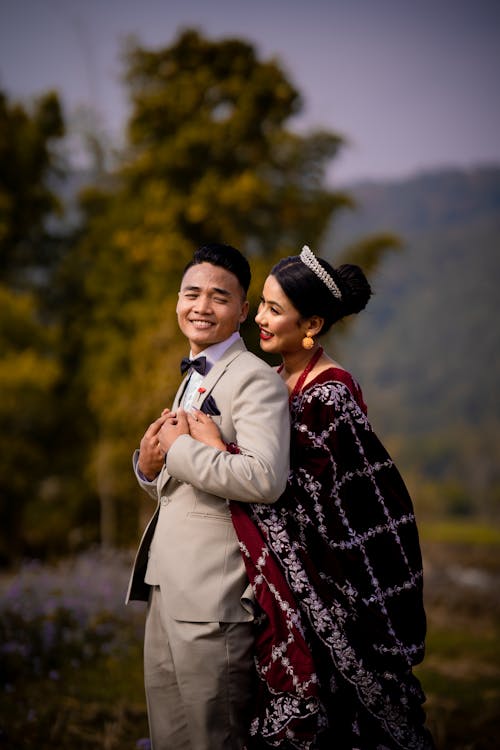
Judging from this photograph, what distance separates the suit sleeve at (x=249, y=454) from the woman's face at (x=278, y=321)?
0.30 metres

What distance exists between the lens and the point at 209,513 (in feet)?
8.77

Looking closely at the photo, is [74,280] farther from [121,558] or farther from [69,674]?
[69,674]

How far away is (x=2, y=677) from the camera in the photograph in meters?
4.73

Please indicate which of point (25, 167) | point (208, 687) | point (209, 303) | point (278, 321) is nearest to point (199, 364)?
point (209, 303)

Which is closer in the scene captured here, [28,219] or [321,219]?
[321,219]

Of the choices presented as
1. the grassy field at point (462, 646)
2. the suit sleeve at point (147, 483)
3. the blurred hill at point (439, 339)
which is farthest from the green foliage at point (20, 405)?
the blurred hill at point (439, 339)

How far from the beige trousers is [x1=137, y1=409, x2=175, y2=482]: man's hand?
49 centimetres

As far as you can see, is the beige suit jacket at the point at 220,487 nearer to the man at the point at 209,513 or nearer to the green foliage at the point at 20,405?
the man at the point at 209,513

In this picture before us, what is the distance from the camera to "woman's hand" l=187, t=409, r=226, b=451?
8.46ft

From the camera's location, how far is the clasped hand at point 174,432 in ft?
Answer: 8.52

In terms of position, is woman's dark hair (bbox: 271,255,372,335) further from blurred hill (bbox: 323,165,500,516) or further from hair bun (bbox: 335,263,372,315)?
blurred hill (bbox: 323,165,500,516)

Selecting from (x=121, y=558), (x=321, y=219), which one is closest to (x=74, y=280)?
(x=321, y=219)

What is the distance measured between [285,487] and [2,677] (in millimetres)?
3097

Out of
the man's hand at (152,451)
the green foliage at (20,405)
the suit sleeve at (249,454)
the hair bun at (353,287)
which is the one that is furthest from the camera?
the green foliage at (20,405)
